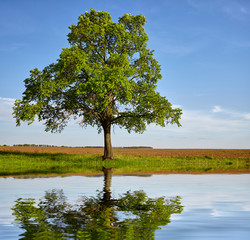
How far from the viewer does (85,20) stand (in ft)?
139

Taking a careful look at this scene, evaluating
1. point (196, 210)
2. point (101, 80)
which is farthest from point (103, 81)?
point (196, 210)

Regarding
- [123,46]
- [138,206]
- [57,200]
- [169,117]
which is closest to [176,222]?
[138,206]

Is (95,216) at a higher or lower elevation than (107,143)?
lower

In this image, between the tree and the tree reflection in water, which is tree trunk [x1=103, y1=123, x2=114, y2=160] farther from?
the tree reflection in water

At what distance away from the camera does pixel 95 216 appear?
32.3 feet

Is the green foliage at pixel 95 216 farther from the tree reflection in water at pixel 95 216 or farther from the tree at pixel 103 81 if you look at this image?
the tree at pixel 103 81

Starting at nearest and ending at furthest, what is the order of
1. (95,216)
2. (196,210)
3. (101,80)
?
(95,216) → (196,210) → (101,80)

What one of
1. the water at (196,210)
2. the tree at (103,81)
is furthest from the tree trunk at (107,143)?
the water at (196,210)

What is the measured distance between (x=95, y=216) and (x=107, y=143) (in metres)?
33.3

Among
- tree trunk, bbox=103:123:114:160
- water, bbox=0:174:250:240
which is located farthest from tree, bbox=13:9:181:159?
water, bbox=0:174:250:240

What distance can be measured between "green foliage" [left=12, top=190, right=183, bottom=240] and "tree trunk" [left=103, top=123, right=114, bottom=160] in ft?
94.8

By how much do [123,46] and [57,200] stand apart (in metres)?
32.7

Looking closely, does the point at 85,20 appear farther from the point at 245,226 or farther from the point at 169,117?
the point at 245,226

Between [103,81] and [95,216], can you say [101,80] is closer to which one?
[103,81]
